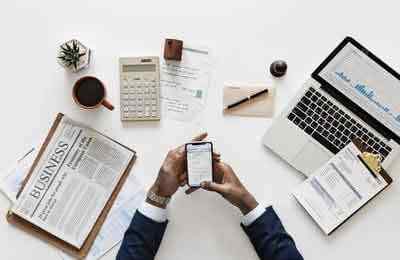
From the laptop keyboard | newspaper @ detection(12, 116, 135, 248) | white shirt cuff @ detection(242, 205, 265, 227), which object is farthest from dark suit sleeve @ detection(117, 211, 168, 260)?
the laptop keyboard

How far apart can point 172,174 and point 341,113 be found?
47cm

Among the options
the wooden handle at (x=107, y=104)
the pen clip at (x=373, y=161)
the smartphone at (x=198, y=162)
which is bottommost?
the smartphone at (x=198, y=162)

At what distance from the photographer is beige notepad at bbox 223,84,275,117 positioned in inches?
51.3

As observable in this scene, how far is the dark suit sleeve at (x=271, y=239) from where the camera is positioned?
49.1 inches

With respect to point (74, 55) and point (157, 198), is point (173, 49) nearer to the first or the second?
point (74, 55)

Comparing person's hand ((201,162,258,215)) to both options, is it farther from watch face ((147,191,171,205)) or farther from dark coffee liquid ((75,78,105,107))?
dark coffee liquid ((75,78,105,107))

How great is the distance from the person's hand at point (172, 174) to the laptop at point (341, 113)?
0.21 m

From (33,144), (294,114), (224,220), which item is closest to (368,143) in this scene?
(294,114)

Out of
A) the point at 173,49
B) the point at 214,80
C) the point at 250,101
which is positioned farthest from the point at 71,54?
the point at 250,101

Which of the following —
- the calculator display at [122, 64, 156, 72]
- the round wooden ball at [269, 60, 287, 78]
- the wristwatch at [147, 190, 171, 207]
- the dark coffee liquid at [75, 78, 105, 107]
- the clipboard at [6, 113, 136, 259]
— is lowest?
the clipboard at [6, 113, 136, 259]

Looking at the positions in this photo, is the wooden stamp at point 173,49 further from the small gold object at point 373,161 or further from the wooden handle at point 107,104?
the small gold object at point 373,161

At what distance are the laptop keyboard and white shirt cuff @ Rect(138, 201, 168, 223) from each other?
1.38 ft

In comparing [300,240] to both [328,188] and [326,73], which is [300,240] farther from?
[326,73]

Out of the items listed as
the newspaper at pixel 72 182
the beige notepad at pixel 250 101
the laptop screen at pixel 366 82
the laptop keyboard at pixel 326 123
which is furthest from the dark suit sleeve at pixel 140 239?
the laptop screen at pixel 366 82
